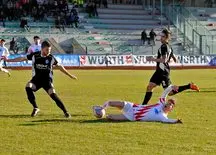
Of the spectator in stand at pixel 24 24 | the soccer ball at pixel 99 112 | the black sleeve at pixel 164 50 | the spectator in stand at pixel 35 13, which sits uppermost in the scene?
the black sleeve at pixel 164 50

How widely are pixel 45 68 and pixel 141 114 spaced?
2497 millimetres

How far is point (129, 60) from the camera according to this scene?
46.9m

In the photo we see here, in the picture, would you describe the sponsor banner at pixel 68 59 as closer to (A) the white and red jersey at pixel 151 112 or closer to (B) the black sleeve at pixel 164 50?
(B) the black sleeve at pixel 164 50

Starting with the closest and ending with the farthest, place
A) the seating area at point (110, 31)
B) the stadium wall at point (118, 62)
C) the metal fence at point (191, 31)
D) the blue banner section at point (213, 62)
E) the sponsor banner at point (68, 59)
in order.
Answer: the sponsor banner at point (68, 59) < the stadium wall at point (118, 62) < the blue banner section at point (213, 62) < the seating area at point (110, 31) < the metal fence at point (191, 31)

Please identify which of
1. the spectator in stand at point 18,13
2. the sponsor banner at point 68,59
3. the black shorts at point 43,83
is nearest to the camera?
the black shorts at point 43,83

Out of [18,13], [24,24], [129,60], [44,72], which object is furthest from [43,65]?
[18,13]

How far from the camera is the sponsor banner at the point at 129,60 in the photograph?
4538cm

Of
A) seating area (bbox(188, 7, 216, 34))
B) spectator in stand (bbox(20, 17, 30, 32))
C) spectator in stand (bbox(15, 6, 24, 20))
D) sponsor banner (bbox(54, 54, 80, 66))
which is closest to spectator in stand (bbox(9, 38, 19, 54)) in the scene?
spectator in stand (bbox(20, 17, 30, 32))

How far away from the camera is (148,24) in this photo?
59.5 m

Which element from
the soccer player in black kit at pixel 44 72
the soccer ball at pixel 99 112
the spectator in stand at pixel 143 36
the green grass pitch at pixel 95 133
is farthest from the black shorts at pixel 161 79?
the spectator in stand at pixel 143 36

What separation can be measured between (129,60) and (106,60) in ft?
6.60

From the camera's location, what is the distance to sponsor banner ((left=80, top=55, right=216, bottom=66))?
149ft

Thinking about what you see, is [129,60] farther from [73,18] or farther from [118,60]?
[73,18]

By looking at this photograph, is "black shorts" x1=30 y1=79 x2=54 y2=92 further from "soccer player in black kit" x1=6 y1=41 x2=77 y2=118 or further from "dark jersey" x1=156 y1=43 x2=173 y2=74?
"dark jersey" x1=156 y1=43 x2=173 y2=74
